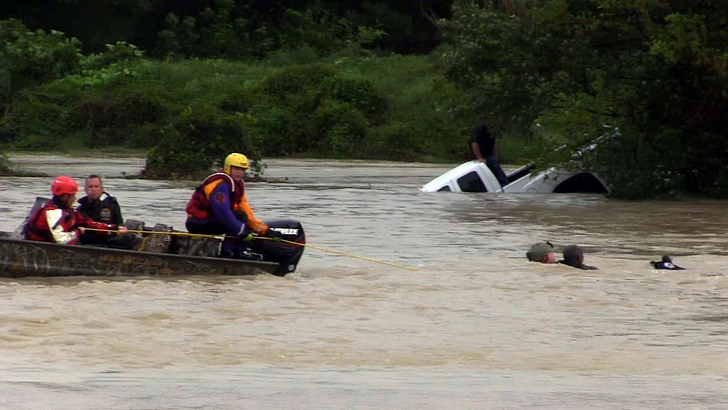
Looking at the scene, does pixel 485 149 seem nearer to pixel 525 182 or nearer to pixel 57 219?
pixel 525 182

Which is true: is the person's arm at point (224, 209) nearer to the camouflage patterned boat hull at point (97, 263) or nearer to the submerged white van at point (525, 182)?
the camouflage patterned boat hull at point (97, 263)

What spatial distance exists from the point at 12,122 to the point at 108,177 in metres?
11.4

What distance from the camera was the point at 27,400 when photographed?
8.41 metres

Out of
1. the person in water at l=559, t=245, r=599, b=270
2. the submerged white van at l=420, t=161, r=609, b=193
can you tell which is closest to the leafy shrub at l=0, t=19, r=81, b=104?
the submerged white van at l=420, t=161, r=609, b=193

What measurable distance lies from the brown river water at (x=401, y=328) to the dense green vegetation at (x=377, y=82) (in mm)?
4392

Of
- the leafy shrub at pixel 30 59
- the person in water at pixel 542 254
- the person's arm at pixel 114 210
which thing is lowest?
the person in water at pixel 542 254

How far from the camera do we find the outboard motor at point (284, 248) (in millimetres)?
14820

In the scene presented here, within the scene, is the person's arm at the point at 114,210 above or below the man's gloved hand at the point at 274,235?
above

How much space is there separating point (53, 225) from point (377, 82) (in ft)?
99.8

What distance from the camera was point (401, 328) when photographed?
12.0 m

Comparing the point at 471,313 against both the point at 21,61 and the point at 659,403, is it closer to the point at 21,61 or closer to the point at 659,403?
the point at 659,403

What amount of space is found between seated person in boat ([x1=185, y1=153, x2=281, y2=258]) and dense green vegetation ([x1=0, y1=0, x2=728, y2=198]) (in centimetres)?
1002

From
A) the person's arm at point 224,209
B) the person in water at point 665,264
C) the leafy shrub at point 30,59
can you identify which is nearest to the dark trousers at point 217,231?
the person's arm at point 224,209

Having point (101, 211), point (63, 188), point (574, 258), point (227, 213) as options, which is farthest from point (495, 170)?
point (63, 188)
